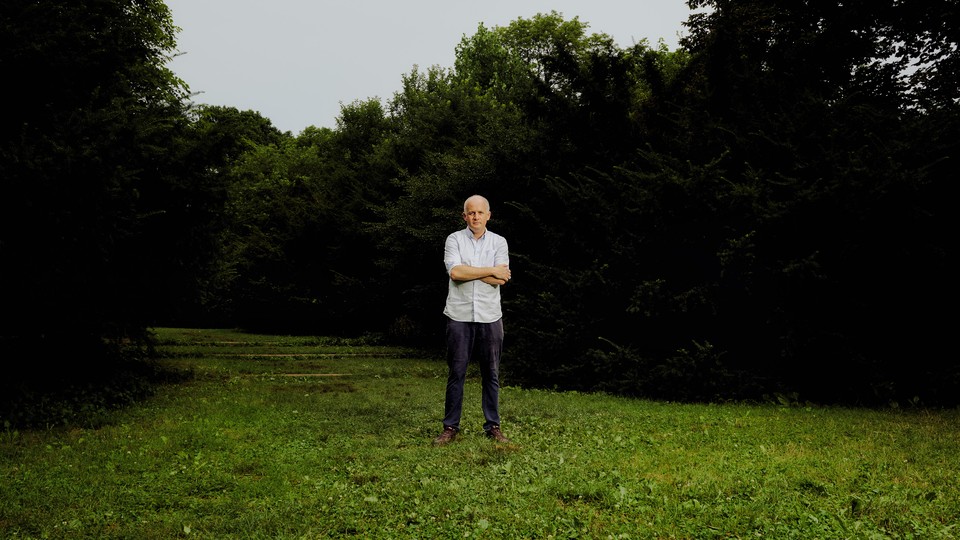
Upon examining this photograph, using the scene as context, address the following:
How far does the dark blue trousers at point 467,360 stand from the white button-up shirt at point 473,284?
103 mm

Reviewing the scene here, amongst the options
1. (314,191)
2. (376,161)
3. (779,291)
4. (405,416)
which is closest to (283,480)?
(405,416)

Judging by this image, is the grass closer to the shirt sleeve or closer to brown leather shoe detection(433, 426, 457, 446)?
brown leather shoe detection(433, 426, 457, 446)

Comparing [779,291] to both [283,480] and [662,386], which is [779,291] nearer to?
[662,386]

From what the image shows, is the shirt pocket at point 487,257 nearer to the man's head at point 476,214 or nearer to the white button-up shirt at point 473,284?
the white button-up shirt at point 473,284

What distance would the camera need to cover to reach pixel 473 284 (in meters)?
6.14

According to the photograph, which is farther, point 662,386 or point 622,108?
point 622,108

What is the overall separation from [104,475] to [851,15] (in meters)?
16.0

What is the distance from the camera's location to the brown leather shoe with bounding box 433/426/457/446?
5.98 m

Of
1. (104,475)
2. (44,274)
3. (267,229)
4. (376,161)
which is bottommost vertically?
(104,475)

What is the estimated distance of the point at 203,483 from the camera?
4.75 metres

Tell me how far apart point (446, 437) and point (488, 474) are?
1.24 meters

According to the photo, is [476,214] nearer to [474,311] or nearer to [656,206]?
[474,311]

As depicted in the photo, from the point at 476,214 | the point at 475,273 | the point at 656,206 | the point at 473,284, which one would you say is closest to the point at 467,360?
the point at 473,284

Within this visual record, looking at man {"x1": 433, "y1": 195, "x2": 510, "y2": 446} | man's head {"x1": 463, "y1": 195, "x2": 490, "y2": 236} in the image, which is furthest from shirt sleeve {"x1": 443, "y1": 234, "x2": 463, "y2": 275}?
man's head {"x1": 463, "y1": 195, "x2": 490, "y2": 236}
